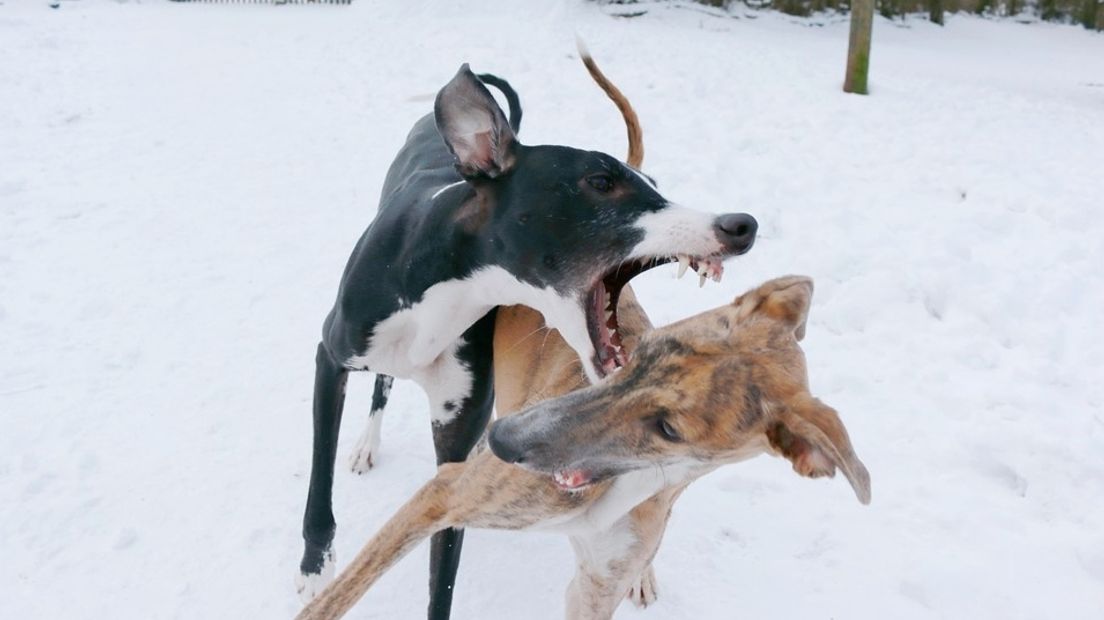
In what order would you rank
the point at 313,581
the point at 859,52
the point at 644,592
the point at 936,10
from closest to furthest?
the point at 313,581, the point at 644,592, the point at 859,52, the point at 936,10

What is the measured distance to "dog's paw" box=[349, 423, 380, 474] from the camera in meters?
3.59

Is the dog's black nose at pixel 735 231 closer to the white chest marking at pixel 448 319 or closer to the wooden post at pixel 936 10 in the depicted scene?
the white chest marking at pixel 448 319

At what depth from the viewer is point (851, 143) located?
7.61 meters

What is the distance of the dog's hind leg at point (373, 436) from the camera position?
11.8 ft

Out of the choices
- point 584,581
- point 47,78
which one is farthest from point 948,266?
point 47,78

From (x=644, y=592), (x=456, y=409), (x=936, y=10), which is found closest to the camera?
(x=456, y=409)

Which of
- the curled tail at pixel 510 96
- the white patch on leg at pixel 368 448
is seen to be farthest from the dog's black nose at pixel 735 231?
the white patch on leg at pixel 368 448

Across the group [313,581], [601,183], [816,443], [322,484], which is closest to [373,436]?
[322,484]

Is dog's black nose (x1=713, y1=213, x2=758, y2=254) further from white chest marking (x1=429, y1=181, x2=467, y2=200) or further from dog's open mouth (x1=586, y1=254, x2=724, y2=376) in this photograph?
white chest marking (x1=429, y1=181, x2=467, y2=200)

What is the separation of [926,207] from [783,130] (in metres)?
2.04

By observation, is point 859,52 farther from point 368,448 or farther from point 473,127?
point 473,127

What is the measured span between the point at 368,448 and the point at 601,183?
1.82m

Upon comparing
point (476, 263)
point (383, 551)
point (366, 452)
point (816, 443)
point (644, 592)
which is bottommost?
point (644, 592)

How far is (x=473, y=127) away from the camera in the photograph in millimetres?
2361
